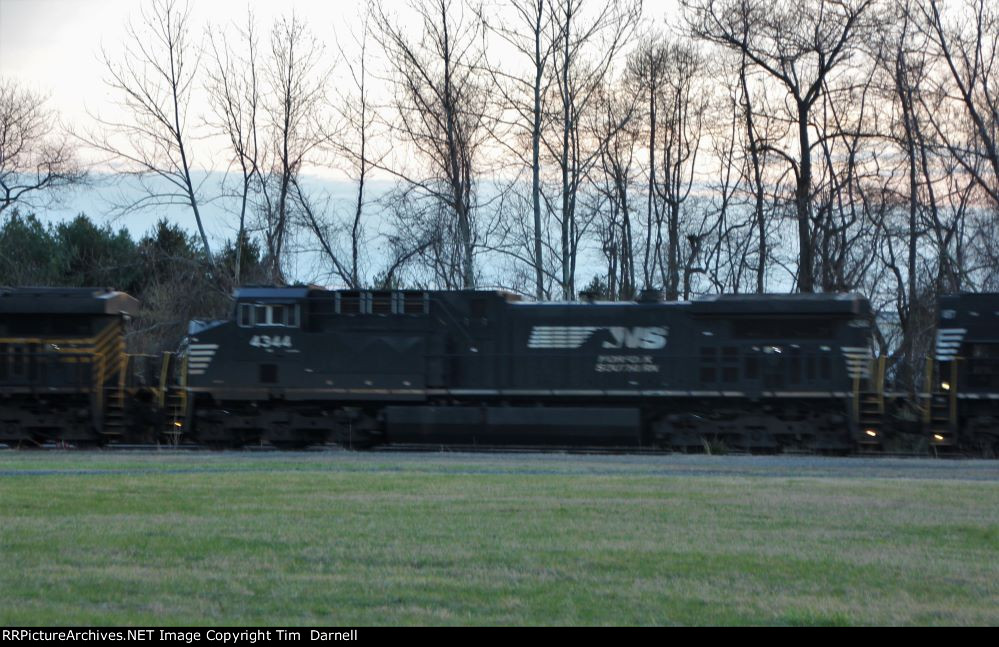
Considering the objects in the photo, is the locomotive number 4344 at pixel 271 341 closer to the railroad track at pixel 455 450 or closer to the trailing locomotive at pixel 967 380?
the railroad track at pixel 455 450

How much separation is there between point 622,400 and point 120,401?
10.5m

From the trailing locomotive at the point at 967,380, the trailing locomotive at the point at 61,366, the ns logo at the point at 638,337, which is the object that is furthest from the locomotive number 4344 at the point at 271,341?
the trailing locomotive at the point at 967,380

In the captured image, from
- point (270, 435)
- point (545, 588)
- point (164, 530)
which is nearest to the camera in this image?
point (545, 588)

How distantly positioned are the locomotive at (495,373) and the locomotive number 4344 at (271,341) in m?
0.05

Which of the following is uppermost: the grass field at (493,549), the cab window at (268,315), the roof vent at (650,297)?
the roof vent at (650,297)

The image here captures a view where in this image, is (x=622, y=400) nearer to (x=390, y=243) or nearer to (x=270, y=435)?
(x=270, y=435)

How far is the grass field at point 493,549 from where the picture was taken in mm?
6707

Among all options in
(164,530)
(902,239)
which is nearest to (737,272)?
(902,239)

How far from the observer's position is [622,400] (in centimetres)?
2184

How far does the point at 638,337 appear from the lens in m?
21.8

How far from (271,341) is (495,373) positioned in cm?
462

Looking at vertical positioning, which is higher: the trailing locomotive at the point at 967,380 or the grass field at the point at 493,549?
the trailing locomotive at the point at 967,380

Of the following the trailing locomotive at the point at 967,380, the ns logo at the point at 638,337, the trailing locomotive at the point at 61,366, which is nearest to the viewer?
the trailing locomotive at the point at 967,380

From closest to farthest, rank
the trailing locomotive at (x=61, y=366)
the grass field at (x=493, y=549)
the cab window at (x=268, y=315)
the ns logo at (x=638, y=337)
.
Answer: the grass field at (x=493, y=549) < the ns logo at (x=638, y=337) < the cab window at (x=268, y=315) < the trailing locomotive at (x=61, y=366)
